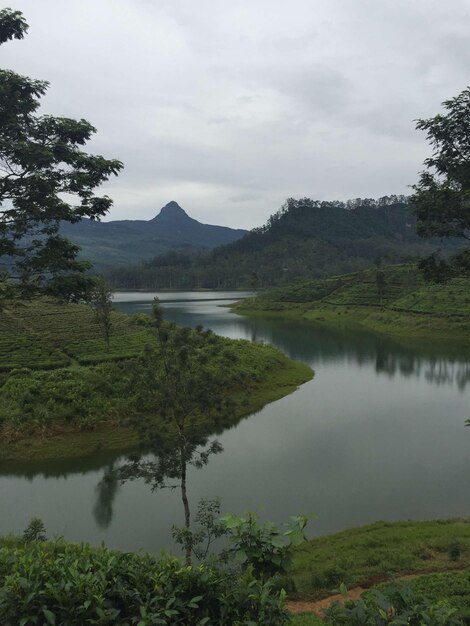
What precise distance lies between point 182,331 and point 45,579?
11576mm

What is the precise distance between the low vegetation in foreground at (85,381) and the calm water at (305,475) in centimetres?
213

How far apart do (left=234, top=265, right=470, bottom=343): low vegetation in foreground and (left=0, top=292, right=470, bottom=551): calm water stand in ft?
117

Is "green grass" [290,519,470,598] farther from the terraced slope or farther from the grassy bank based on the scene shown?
the terraced slope

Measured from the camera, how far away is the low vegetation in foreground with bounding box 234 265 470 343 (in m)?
81.5

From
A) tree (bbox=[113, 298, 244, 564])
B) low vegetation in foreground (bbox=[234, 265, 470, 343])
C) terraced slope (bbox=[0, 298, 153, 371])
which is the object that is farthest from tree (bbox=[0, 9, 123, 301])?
low vegetation in foreground (bbox=[234, 265, 470, 343])

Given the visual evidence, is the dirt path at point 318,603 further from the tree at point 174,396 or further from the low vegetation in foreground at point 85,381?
the low vegetation in foreground at point 85,381

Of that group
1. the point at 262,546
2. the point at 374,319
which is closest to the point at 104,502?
the point at 262,546

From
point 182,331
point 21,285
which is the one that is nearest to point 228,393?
point 182,331

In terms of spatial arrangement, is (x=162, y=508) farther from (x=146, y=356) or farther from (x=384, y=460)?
(x=384, y=460)

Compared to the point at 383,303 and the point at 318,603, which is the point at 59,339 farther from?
the point at 383,303

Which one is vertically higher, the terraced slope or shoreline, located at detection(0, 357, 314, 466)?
the terraced slope

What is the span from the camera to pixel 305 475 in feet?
80.3

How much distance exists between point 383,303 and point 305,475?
8474 cm

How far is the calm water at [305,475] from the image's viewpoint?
2036 centimetres
